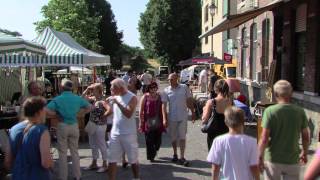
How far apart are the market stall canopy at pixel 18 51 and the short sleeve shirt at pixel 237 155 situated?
6.30 meters

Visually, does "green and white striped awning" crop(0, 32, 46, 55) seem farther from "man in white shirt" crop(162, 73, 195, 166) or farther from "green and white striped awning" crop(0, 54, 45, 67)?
"man in white shirt" crop(162, 73, 195, 166)

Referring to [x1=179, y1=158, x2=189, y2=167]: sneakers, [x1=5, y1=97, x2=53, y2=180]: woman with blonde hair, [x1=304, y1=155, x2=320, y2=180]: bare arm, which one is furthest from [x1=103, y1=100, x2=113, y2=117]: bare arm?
[x1=304, y1=155, x2=320, y2=180]: bare arm

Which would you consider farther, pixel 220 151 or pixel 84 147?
pixel 84 147

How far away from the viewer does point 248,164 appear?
204 inches

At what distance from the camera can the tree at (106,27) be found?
6988cm

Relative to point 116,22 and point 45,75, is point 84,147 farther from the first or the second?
point 116,22

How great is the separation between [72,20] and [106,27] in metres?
20.4

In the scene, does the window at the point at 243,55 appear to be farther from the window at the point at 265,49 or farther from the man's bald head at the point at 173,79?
the man's bald head at the point at 173,79

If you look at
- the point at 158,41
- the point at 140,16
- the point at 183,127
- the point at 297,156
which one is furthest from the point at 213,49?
the point at 297,156

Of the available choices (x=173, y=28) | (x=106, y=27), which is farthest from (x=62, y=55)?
(x=106, y=27)

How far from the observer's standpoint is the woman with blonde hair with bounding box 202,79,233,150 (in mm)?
7372

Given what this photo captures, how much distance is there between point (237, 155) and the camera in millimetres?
5121

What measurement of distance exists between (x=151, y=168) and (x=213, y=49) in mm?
32575

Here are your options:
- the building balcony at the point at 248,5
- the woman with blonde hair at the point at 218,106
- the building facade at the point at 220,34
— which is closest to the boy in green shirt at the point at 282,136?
the woman with blonde hair at the point at 218,106
